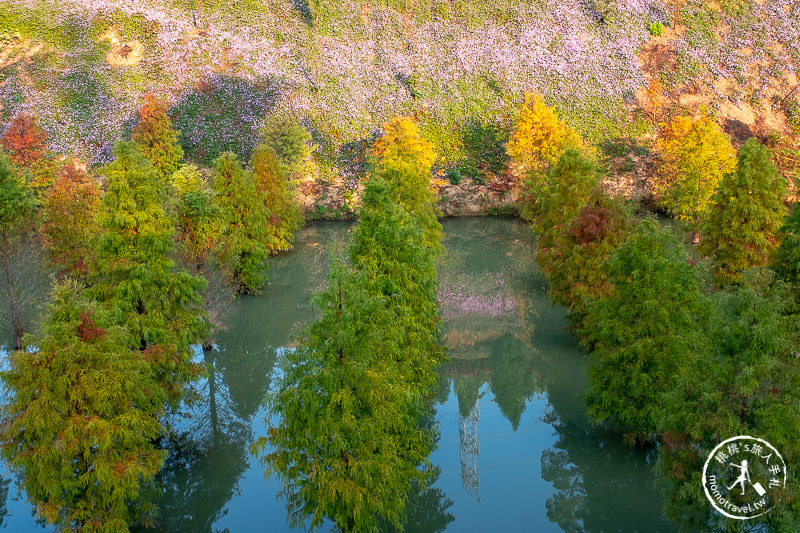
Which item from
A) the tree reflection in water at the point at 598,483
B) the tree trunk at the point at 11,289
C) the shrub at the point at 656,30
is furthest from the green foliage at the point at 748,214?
the shrub at the point at 656,30

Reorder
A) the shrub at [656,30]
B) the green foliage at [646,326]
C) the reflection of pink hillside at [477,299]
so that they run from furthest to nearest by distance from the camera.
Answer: the shrub at [656,30] < the reflection of pink hillside at [477,299] < the green foliage at [646,326]

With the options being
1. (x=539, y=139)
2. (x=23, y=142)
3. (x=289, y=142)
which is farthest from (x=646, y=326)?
(x=23, y=142)

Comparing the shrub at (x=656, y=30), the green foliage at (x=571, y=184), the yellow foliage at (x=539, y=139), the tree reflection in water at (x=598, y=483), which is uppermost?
the shrub at (x=656, y=30)

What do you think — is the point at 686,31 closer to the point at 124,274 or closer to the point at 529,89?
the point at 529,89

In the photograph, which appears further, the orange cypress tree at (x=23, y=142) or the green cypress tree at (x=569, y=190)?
the orange cypress tree at (x=23, y=142)

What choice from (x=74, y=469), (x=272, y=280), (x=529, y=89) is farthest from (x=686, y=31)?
(x=74, y=469)

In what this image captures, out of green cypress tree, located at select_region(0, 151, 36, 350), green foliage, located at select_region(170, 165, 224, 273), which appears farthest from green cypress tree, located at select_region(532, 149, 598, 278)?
green cypress tree, located at select_region(0, 151, 36, 350)

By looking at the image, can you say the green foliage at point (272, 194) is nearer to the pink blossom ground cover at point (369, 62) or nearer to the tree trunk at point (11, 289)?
the tree trunk at point (11, 289)

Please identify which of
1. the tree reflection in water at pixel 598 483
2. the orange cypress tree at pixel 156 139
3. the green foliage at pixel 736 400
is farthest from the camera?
the orange cypress tree at pixel 156 139
